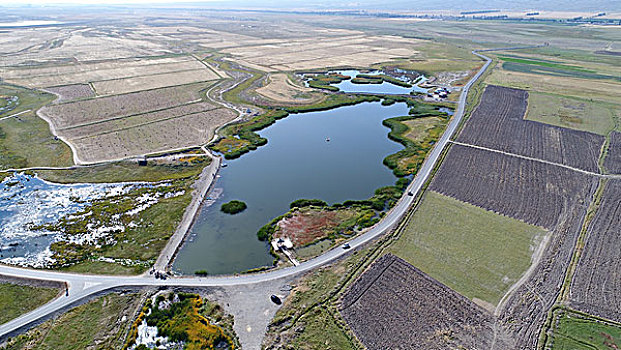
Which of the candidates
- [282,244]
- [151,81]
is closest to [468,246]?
[282,244]

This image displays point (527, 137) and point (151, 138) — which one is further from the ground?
point (527, 137)

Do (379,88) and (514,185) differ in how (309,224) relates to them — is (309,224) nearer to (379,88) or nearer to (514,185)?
(514,185)

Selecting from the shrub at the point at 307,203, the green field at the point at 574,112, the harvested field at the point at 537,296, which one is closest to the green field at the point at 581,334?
the harvested field at the point at 537,296

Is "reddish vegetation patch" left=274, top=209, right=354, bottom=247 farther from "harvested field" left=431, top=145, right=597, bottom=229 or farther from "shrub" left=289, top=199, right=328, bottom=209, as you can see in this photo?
"harvested field" left=431, top=145, right=597, bottom=229

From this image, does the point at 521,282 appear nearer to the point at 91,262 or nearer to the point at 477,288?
the point at 477,288

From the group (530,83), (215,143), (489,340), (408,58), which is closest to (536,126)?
(530,83)

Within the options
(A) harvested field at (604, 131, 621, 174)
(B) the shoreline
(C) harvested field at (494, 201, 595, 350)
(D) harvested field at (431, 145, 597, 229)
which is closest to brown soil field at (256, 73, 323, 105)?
(B) the shoreline

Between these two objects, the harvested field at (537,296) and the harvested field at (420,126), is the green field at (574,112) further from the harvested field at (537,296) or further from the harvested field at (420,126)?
the harvested field at (537,296)
